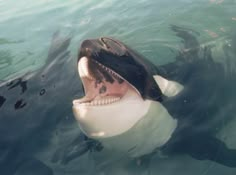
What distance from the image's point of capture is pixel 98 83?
4.85m

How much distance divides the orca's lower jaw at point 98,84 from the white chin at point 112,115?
0.16ft

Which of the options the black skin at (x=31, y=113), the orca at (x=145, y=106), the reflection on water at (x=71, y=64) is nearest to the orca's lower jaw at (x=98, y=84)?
the orca at (x=145, y=106)

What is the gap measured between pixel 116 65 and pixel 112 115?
1.96 feet

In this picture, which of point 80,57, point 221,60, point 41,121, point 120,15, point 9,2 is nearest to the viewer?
point 80,57

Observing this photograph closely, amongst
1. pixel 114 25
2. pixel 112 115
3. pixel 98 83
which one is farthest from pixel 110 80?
pixel 114 25

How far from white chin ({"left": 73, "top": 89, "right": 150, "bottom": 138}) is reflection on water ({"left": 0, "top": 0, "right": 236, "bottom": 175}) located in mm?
465

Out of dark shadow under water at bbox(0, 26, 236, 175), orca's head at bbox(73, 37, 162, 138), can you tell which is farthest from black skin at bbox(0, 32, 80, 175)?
orca's head at bbox(73, 37, 162, 138)

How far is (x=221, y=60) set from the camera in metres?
7.44

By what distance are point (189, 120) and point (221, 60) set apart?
6.68 feet

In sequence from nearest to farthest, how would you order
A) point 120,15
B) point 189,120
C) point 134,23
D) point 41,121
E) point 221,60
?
point 189,120, point 41,121, point 221,60, point 134,23, point 120,15

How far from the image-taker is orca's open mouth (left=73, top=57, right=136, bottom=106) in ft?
15.5

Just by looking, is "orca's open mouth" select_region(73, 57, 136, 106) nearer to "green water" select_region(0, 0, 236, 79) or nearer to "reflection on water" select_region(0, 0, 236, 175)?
"reflection on water" select_region(0, 0, 236, 175)

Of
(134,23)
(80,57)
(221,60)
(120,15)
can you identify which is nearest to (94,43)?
(80,57)

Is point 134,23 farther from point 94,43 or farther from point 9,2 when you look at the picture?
point 9,2
